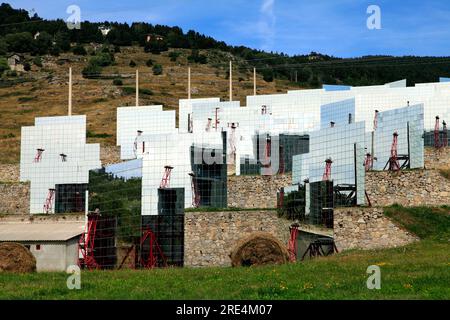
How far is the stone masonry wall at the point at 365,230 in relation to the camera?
35219 mm

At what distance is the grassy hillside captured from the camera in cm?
8344

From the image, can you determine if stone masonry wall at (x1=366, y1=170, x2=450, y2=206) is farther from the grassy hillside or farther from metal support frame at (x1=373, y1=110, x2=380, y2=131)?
the grassy hillside

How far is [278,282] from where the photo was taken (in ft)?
74.2

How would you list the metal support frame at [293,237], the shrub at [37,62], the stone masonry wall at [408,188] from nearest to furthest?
the metal support frame at [293,237]
the stone masonry wall at [408,188]
the shrub at [37,62]

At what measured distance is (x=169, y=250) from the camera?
1567 inches

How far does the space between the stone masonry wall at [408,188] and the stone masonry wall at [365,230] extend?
3534mm

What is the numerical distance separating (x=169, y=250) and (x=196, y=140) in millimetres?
7924

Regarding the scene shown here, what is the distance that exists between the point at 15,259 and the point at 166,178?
1266cm

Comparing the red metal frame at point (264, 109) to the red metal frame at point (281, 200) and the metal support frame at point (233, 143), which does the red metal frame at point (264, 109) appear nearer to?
the metal support frame at point (233, 143)

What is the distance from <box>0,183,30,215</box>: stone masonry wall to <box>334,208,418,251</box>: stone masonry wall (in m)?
23.9

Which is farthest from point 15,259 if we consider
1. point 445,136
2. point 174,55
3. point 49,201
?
point 174,55

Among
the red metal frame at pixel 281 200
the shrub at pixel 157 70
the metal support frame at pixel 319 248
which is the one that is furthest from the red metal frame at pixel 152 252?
the shrub at pixel 157 70

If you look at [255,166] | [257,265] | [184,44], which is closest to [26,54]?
[184,44]
